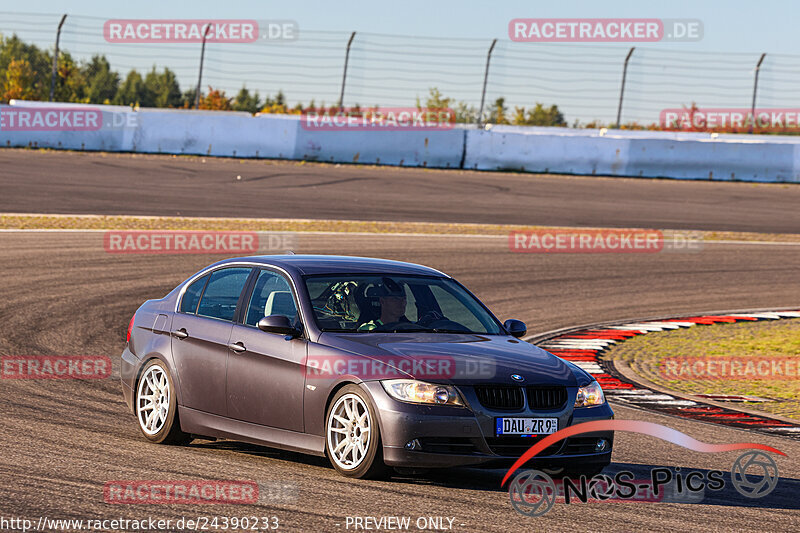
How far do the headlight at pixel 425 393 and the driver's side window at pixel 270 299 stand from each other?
1249 millimetres

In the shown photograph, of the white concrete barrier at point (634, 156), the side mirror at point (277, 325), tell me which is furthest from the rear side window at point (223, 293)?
the white concrete barrier at point (634, 156)

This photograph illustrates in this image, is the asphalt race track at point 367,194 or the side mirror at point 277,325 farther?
the asphalt race track at point 367,194

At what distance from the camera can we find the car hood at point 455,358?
23.0 ft

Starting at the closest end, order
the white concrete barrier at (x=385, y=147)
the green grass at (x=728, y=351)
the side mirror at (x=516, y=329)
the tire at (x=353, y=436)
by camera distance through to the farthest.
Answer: the tire at (x=353, y=436) → the side mirror at (x=516, y=329) → the green grass at (x=728, y=351) → the white concrete barrier at (x=385, y=147)

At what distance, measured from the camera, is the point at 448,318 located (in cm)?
823

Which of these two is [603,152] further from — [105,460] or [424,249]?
[105,460]

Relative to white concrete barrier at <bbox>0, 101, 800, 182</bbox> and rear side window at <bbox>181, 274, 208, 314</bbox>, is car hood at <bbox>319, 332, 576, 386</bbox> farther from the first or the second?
white concrete barrier at <bbox>0, 101, 800, 182</bbox>

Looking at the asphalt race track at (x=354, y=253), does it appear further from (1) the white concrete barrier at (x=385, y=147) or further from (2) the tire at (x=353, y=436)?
(1) the white concrete barrier at (x=385, y=147)

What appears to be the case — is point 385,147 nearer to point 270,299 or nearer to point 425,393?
point 270,299

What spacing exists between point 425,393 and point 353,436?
21.6 inches

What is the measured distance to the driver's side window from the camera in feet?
26.1

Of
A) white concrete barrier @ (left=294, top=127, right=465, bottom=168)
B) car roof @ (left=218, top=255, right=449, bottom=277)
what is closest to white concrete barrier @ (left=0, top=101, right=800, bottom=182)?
white concrete barrier @ (left=294, top=127, right=465, bottom=168)

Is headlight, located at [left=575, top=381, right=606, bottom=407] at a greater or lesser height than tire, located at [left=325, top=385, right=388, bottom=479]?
greater

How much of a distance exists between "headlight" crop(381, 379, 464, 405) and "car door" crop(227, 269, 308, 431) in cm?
80
